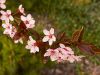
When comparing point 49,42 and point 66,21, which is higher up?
point 49,42

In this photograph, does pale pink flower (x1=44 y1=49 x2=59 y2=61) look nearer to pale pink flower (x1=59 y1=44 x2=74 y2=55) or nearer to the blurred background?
pale pink flower (x1=59 y1=44 x2=74 y2=55)

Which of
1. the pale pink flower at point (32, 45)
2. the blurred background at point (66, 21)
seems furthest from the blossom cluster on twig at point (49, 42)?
the blurred background at point (66, 21)

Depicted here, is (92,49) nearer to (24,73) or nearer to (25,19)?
(25,19)

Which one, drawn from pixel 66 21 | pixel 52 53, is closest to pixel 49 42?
pixel 52 53

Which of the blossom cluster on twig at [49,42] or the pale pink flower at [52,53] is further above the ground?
the blossom cluster on twig at [49,42]

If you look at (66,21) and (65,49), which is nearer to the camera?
(65,49)

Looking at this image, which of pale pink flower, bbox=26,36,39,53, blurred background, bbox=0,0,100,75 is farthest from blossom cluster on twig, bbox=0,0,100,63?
blurred background, bbox=0,0,100,75

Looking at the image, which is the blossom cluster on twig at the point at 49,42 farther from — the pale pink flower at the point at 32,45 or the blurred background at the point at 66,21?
the blurred background at the point at 66,21

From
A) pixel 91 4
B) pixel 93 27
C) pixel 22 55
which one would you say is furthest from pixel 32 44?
pixel 91 4

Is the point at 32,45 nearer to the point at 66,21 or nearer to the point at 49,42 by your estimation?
the point at 49,42

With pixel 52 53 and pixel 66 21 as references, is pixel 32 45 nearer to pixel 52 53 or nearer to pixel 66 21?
pixel 52 53

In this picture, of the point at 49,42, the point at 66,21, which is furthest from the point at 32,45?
the point at 66,21
